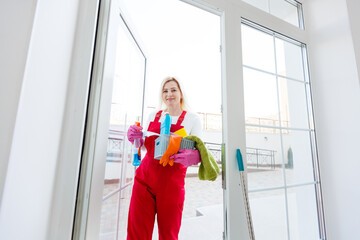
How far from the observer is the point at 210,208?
245 centimetres

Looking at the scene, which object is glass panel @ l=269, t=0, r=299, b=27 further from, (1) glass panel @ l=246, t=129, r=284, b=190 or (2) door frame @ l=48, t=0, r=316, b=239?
(1) glass panel @ l=246, t=129, r=284, b=190

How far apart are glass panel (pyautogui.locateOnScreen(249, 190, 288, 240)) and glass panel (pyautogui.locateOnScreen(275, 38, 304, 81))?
2.92 feet

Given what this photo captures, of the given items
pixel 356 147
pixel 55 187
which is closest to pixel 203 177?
pixel 55 187

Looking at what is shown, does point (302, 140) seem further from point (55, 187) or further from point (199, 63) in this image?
point (199, 63)

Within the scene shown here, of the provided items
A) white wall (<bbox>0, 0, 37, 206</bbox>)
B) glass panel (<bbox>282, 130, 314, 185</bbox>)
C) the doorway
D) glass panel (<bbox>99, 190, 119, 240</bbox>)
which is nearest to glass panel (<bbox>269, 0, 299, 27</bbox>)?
the doorway

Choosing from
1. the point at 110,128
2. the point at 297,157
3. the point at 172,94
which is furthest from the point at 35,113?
the point at 297,157

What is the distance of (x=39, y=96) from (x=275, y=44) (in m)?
1.46

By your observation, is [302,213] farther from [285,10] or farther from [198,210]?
[285,10]

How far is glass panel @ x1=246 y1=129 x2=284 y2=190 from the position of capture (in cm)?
105

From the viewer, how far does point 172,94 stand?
4.47 ft

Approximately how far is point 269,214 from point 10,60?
140cm

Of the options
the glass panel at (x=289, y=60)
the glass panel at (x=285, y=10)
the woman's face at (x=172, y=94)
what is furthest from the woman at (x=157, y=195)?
the glass panel at (x=285, y=10)

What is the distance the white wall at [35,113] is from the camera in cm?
39

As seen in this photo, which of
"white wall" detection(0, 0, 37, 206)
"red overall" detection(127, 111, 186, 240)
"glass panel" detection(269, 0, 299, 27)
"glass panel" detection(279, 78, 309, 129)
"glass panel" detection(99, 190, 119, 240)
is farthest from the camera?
"glass panel" detection(269, 0, 299, 27)
